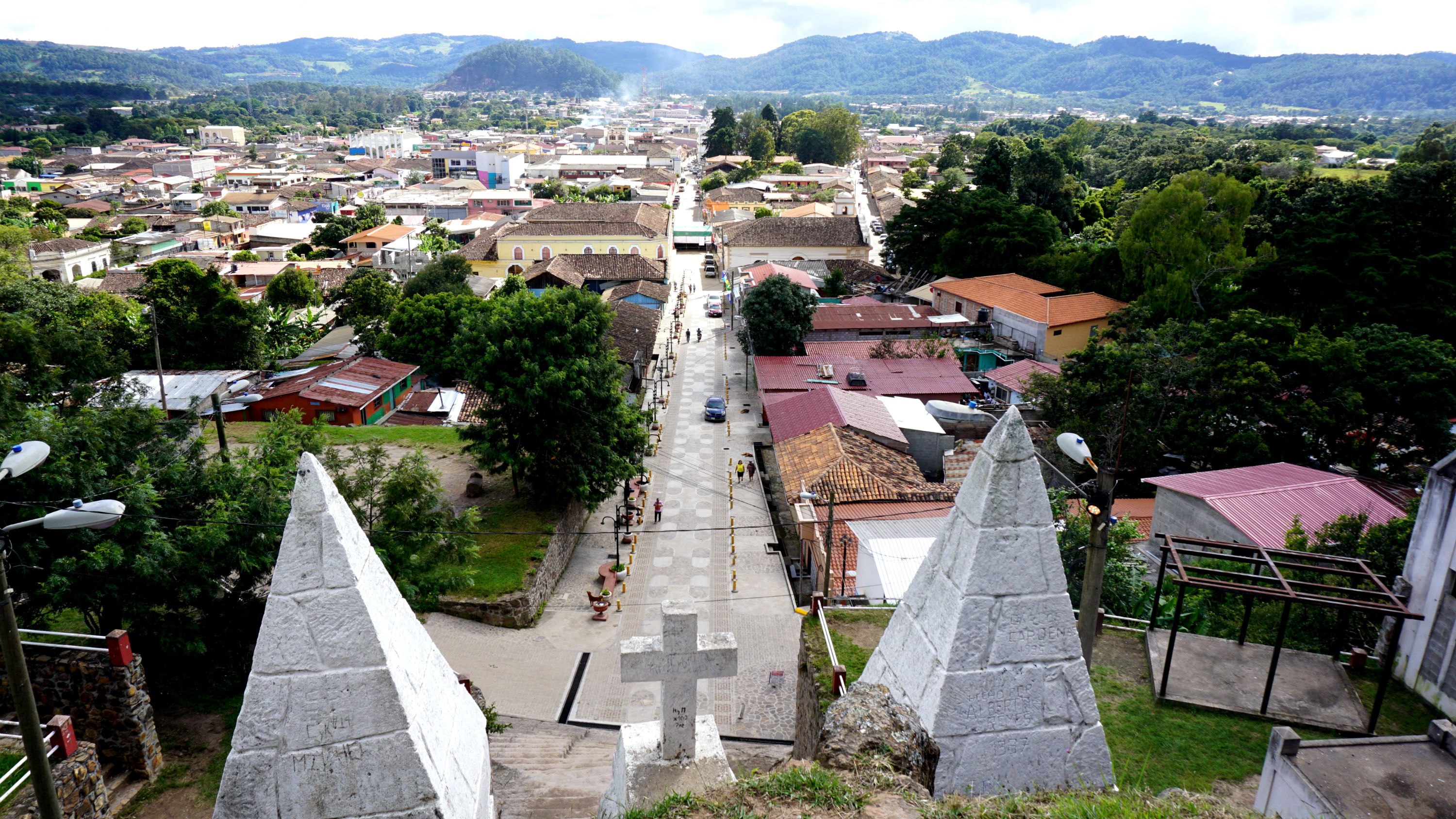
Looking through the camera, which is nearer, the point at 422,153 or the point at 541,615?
the point at 541,615

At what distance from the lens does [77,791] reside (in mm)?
8812

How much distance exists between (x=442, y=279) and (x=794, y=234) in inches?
1005

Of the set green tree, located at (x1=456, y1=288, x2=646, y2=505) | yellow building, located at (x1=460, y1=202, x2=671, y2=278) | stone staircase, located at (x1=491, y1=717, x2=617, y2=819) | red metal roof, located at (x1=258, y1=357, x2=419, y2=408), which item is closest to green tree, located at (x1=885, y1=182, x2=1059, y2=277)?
yellow building, located at (x1=460, y1=202, x2=671, y2=278)

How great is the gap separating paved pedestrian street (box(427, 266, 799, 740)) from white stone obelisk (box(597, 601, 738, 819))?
10.3 feet

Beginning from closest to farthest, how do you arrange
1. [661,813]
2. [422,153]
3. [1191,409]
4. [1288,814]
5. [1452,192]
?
[661,813], [1288,814], [1191,409], [1452,192], [422,153]

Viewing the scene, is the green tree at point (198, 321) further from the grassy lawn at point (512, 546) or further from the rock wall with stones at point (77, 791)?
the rock wall with stones at point (77, 791)

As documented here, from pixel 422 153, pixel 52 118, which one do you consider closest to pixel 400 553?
pixel 422 153

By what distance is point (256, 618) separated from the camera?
13.0 metres

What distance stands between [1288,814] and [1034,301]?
3564 centimetres

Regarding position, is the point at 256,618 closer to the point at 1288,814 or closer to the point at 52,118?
the point at 1288,814

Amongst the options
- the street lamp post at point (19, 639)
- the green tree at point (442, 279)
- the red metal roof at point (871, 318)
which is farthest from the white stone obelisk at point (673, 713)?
the green tree at point (442, 279)

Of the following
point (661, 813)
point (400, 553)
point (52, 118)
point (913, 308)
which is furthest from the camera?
point (52, 118)

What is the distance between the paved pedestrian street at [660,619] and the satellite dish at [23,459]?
644 centimetres

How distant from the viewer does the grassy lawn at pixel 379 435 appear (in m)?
24.8
